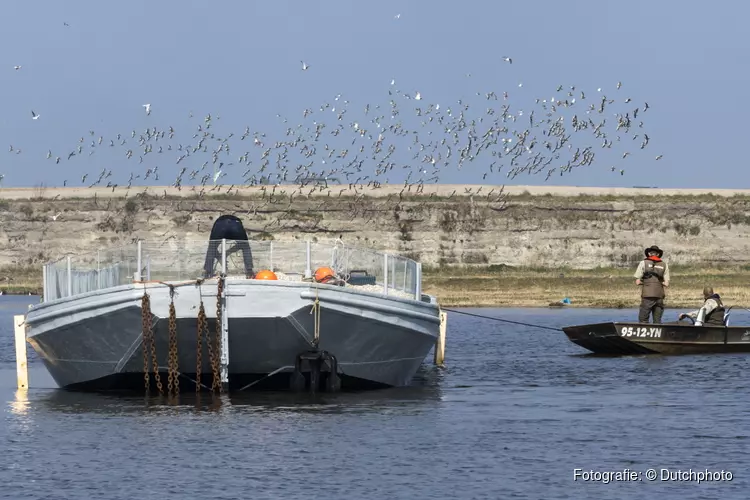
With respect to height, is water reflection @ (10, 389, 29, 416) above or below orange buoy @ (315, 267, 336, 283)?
below

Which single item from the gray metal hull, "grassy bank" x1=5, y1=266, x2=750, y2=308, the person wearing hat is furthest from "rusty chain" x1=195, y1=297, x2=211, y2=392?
"grassy bank" x1=5, y1=266, x2=750, y2=308

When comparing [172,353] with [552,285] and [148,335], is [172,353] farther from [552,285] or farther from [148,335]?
[552,285]

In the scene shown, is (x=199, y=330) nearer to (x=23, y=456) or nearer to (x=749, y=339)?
(x=23, y=456)

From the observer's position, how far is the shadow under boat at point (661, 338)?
38.6 m

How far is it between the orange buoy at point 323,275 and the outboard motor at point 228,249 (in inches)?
49.2

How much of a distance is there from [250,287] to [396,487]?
8.01m

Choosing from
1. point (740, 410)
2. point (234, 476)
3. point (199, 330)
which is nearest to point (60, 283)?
point (199, 330)

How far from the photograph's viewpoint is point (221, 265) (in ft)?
92.5

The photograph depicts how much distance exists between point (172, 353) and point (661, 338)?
1538cm

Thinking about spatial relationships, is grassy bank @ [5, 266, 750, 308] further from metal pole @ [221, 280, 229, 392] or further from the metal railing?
metal pole @ [221, 280, 229, 392]

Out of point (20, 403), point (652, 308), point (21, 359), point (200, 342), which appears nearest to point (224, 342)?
point (200, 342)

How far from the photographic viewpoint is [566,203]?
326 ft

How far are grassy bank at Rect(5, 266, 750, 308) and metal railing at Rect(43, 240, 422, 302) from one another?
118ft

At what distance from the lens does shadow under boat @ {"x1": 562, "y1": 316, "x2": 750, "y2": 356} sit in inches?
1521
